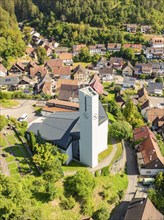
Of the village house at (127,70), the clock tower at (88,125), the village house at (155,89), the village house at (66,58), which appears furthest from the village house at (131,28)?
the clock tower at (88,125)

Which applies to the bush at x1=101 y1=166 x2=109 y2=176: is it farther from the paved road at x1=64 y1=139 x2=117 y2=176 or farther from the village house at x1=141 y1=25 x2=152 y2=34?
the village house at x1=141 y1=25 x2=152 y2=34


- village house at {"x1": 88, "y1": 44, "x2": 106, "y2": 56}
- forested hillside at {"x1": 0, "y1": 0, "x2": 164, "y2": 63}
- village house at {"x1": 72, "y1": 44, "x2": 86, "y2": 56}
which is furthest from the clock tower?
forested hillside at {"x1": 0, "y1": 0, "x2": 164, "y2": 63}

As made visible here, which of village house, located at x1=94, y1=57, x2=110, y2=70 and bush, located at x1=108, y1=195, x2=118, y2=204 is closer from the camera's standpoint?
bush, located at x1=108, y1=195, x2=118, y2=204

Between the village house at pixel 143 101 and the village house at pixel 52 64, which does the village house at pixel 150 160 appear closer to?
the village house at pixel 143 101

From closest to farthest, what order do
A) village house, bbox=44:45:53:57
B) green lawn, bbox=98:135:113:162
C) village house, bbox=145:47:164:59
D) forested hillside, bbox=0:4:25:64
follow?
green lawn, bbox=98:135:113:162, forested hillside, bbox=0:4:25:64, village house, bbox=145:47:164:59, village house, bbox=44:45:53:57

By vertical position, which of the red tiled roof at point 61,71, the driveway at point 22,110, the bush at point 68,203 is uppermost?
the red tiled roof at point 61,71

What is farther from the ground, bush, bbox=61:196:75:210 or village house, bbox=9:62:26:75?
village house, bbox=9:62:26:75

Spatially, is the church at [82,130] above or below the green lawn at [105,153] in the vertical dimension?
above

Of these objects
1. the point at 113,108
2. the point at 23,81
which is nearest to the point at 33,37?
the point at 23,81
